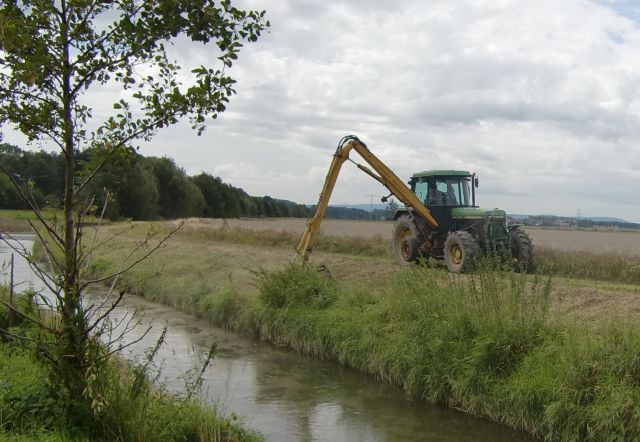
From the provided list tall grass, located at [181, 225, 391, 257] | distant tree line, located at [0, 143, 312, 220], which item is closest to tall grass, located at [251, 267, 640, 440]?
tall grass, located at [181, 225, 391, 257]

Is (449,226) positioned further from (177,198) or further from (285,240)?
(177,198)

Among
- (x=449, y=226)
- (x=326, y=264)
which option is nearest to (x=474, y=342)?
(x=449, y=226)

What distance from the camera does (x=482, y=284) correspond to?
891cm

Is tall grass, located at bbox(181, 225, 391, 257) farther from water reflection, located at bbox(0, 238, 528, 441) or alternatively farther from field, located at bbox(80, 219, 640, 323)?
water reflection, located at bbox(0, 238, 528, 441)

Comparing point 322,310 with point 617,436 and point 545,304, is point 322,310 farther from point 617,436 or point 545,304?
point 617,436

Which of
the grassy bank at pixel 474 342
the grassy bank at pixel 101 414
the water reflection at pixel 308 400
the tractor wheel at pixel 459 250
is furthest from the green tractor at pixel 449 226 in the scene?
the grassy bank at pixel 101 414

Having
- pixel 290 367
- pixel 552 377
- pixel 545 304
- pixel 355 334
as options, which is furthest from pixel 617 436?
pixel 290 367

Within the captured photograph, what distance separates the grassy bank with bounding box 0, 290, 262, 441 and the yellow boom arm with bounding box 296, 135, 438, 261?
9194mm

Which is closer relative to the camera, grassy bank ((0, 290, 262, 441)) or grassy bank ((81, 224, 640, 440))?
grassy bank ((0, 290, 262, 441))

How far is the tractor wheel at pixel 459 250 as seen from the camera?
1463 cm

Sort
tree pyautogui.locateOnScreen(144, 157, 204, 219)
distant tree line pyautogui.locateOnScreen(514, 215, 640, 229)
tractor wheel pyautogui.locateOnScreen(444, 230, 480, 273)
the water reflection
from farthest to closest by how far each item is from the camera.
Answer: tree pyautogui.locateOnScreen(144, 157, 204, 219) < distant tree line pyautogui.locateOnScreen(514, 215, 640, 229) < tractor wheel pyautogui.locateOnScreen(444, 230, 480, 273) < the water reflection

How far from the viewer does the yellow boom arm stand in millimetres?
15461

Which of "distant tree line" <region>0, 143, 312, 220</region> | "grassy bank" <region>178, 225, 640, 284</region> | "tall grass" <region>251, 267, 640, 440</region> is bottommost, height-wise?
"tall grass" <region>251, 267, 640, 440</region>

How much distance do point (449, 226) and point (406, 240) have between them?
1158 mm
